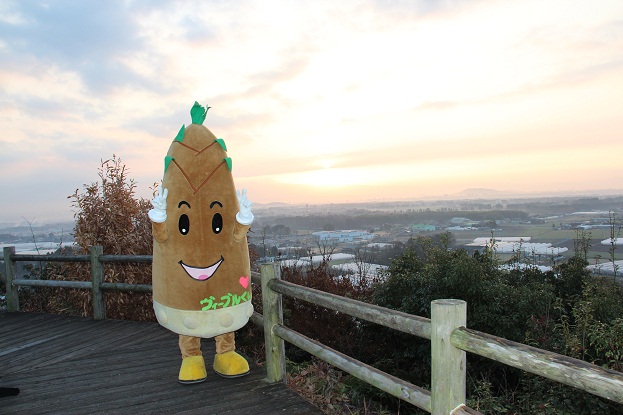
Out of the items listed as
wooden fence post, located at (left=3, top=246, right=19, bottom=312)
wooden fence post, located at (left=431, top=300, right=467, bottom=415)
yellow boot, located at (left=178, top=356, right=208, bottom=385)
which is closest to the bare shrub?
wooden fence post, located at (left=3, top=246, right=19, bottom=312)

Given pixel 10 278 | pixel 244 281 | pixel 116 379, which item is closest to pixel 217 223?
pixel 244 281

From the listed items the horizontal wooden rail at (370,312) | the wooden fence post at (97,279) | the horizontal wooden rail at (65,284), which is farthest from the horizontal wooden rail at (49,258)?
the horizontal wooden rail at (370,312)

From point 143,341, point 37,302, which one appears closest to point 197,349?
point 143,341

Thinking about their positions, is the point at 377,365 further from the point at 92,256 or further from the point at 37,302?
the point at 37,302

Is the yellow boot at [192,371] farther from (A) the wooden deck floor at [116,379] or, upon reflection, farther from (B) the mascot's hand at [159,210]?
(B) the mascot's hand at [159,210]

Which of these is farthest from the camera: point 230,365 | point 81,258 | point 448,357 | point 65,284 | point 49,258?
point 49,258

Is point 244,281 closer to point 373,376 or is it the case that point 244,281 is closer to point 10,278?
point 373,376
